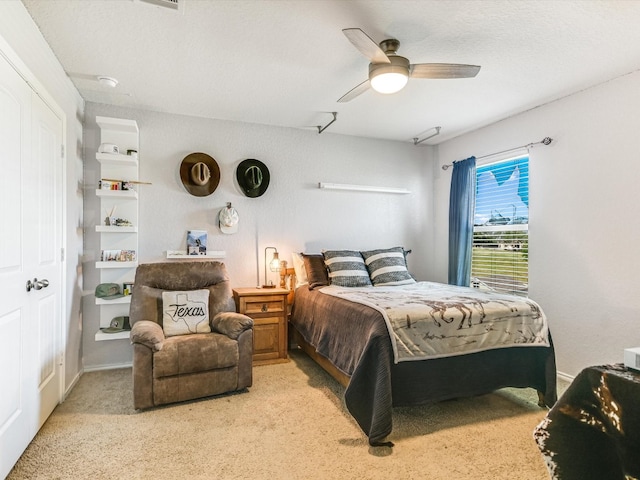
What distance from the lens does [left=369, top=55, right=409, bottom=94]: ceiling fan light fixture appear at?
2301mm

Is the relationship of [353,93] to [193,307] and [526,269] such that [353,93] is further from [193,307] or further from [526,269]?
[526,269]

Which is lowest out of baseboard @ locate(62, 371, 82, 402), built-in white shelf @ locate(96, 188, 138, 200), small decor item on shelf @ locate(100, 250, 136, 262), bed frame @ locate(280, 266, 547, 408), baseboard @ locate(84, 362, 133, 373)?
baseboard @ locate(84, 362, 133, 373)

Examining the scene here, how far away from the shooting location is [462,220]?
427cm

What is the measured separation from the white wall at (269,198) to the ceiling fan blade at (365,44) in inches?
84.0

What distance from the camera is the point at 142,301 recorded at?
302 centimetres

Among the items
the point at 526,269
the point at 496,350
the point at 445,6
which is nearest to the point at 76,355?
the point at 496,350

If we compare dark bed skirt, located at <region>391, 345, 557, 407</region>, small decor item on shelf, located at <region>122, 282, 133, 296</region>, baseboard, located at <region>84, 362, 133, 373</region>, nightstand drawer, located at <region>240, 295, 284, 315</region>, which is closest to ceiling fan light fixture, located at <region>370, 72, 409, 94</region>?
dark bed skirt, located at <region>391, 345, 557, 407</region>

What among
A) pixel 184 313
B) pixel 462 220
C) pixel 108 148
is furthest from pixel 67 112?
pixel 462 220

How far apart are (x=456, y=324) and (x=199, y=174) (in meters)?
2.80

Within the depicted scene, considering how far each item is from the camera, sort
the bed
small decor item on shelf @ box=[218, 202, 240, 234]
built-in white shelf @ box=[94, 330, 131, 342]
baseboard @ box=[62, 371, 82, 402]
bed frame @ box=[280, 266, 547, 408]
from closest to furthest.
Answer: the bed → baseboard @ box=[62, 371, 82, 402] → built-in white shelf @ box=[94, 330, 131, 342] → bed frame @ box=[280, 266, 547, 408] → small decor item on shelf @ box=[218, 202, 240, 234]

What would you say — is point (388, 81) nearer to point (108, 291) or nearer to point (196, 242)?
point (196, 242)

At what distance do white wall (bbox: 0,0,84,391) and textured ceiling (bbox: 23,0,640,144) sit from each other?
11 centimetres

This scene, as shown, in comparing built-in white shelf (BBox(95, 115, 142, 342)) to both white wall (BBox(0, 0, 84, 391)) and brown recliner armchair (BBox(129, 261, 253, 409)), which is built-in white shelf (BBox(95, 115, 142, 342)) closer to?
white wall (BBox(0, 0, 84, 391))

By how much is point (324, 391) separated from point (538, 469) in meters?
1.51
